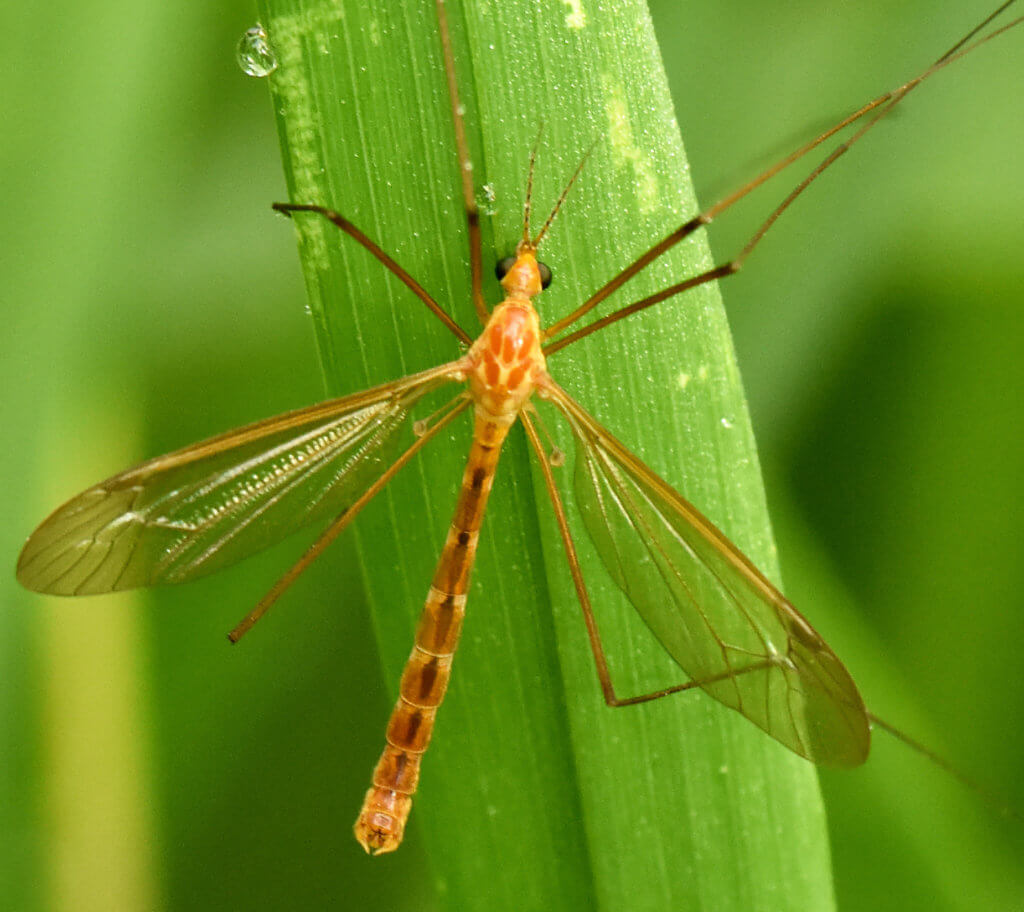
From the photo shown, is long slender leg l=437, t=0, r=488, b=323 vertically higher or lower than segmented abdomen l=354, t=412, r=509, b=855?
higher

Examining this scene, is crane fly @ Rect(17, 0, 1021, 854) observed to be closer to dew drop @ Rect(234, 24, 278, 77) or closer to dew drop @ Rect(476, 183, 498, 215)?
dew drop @ Rect(476, 183, 498, 215)

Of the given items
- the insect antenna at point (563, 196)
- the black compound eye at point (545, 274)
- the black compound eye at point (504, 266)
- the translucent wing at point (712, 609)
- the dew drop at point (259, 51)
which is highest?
the dew drop at point (259, 51)

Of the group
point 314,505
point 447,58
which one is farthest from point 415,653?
point 447,58

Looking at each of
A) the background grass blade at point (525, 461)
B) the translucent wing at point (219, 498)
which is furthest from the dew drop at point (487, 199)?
A: the translucent wing at point (219, 498)

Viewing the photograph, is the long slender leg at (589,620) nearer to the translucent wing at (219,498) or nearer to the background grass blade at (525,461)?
the background grass blade at (525,461)

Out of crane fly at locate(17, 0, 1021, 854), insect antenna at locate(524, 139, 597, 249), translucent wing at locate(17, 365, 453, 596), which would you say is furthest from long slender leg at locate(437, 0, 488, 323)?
translucent wing at locate(17, 365, 453, 596)
